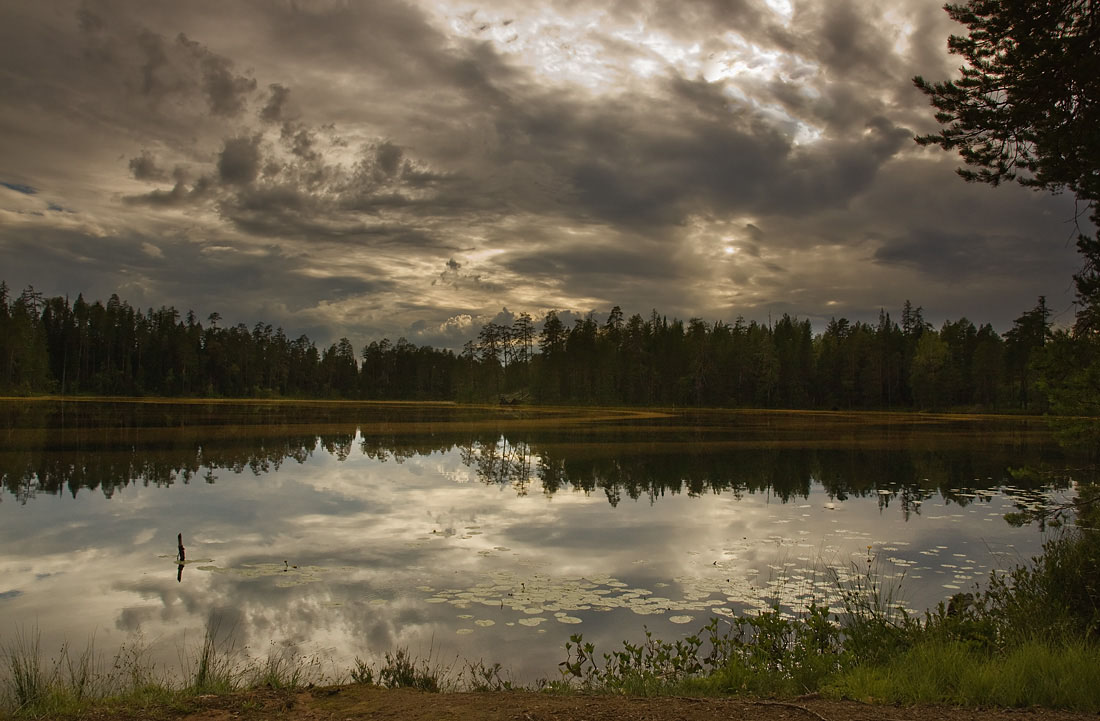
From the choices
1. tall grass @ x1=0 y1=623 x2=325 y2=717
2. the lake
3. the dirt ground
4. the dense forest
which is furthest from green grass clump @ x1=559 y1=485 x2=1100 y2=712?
the dense forest

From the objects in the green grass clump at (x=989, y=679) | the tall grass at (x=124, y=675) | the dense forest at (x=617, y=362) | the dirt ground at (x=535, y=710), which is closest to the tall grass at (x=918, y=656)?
the green grass clump at (x=989, y=679)

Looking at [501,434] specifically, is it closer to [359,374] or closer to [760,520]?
[760,520]

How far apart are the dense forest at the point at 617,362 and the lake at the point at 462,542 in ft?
263

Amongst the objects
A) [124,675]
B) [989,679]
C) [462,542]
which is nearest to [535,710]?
[989,679]

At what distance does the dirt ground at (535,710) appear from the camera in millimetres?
6684

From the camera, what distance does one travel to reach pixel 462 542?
672 inches

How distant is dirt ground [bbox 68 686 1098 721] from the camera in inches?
263

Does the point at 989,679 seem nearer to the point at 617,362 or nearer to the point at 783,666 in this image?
the point at 783,666

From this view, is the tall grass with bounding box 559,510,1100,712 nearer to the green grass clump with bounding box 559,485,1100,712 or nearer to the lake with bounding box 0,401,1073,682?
the green grass clump with bounding box 559,485,1100,712

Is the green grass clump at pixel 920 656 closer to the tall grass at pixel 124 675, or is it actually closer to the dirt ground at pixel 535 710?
the dirt ground at pixel 535 710

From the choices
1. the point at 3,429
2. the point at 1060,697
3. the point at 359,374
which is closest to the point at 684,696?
the point at 1060,697

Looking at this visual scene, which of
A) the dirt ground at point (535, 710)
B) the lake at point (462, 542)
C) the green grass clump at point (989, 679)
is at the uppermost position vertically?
the green grass clump at point (989, 679)

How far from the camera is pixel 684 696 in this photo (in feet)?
25.1

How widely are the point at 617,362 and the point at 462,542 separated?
363 ft
